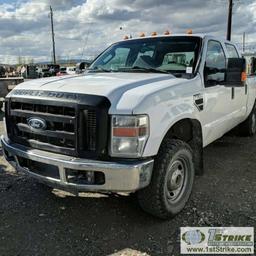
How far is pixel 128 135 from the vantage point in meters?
2.84

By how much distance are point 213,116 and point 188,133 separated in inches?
25.2

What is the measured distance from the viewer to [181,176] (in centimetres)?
360

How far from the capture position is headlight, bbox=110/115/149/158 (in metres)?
2.83

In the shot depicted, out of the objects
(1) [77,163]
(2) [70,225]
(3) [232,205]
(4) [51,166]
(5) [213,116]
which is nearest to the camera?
(1) [77,163]

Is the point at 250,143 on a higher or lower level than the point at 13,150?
lower

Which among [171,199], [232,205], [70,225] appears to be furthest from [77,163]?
[232,205]

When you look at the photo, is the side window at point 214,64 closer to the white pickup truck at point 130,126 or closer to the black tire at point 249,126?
the white pickup truck at point 130,126

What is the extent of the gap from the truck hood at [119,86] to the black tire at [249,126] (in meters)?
3.40

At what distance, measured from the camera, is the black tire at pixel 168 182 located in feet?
10.4

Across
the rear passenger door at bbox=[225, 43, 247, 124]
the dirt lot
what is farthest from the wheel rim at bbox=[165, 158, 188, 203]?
the rear passenger door at bbox=[225, 43, 247, 124]

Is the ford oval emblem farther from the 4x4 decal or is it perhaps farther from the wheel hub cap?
the 4x4 decal

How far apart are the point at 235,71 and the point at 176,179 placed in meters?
1.47

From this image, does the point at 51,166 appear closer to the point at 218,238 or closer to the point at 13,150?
the point at 13,150

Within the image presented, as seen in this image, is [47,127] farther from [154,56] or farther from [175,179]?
[154,56]
